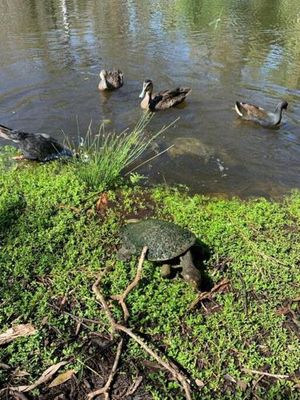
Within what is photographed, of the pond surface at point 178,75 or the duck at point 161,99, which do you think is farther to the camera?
the duck at point 161,99

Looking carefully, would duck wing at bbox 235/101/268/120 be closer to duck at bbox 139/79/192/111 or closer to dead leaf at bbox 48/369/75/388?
duck at bbox 139/79/192/111

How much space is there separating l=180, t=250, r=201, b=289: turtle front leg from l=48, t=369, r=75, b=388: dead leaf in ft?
4.68

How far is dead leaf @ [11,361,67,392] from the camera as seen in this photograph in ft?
11.0

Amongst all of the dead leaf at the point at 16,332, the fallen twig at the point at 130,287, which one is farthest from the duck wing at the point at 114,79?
the dead leaf at the point at 16,332

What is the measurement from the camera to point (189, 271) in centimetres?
422

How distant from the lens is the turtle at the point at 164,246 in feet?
14.0

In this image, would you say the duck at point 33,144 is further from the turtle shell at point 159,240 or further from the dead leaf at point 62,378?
the dead leaf at point 62,378

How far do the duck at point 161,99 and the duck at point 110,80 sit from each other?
1.04 metres

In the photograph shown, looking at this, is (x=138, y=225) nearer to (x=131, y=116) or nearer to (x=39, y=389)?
(x=39, y=389)

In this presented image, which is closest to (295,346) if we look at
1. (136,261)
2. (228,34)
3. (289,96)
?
(136,261)

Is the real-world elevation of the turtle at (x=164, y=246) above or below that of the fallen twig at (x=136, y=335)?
above

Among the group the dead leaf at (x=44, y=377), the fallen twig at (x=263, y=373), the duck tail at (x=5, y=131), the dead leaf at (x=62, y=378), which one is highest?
the duck tail at (x=5, y=131)

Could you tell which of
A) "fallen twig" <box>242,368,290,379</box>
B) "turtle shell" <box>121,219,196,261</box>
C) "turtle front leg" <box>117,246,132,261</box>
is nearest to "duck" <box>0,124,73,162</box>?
"turtle shell" <box>121,219,196,261</box>

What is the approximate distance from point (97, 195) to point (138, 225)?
1.12 meters
